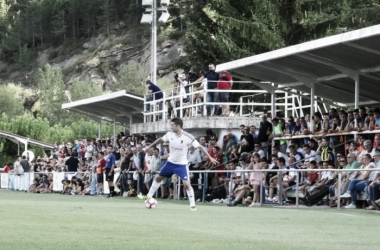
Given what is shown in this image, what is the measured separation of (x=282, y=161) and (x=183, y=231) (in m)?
12.4

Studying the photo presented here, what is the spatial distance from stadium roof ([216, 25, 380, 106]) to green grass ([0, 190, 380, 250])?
7.33 meters

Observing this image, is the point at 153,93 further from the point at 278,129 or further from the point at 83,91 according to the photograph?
the point at 83,91

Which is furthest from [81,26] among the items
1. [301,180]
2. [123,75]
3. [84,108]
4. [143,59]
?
[301,180]

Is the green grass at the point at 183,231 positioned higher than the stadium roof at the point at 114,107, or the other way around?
the stadium roof at the point at 114,107

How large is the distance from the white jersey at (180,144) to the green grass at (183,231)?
115 inches

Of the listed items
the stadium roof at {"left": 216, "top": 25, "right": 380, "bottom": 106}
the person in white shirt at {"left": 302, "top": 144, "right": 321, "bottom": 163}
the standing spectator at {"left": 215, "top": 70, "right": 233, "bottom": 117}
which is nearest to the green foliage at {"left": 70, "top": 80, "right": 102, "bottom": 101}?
the standing spectator at {"left": 215, "top": 70, "right": 233, "bottom": 117}

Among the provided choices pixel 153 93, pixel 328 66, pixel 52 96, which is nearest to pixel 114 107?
pixel 153 93

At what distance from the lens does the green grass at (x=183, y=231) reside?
1101 centimetres

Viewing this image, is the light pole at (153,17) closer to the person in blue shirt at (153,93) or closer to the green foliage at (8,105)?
the person in blue shirt at (153,93)

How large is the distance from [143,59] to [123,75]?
14.3m

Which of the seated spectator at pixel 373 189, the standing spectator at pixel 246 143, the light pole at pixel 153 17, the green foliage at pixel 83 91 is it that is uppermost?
the green foliage at pixel 83 91

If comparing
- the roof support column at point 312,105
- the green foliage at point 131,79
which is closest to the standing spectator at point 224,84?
the roof support column at point 312,105

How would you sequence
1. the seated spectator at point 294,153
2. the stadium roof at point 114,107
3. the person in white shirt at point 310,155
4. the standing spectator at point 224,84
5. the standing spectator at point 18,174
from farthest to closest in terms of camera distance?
1. the standing spectator at point 18,174
2. the stadium roof at point 114,107
3. the standing spectator at point 224,84
4. the seated spectator at point 294,153
5. the person in white shirt at point 310,155

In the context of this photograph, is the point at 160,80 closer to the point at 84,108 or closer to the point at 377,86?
the point at 84,108
